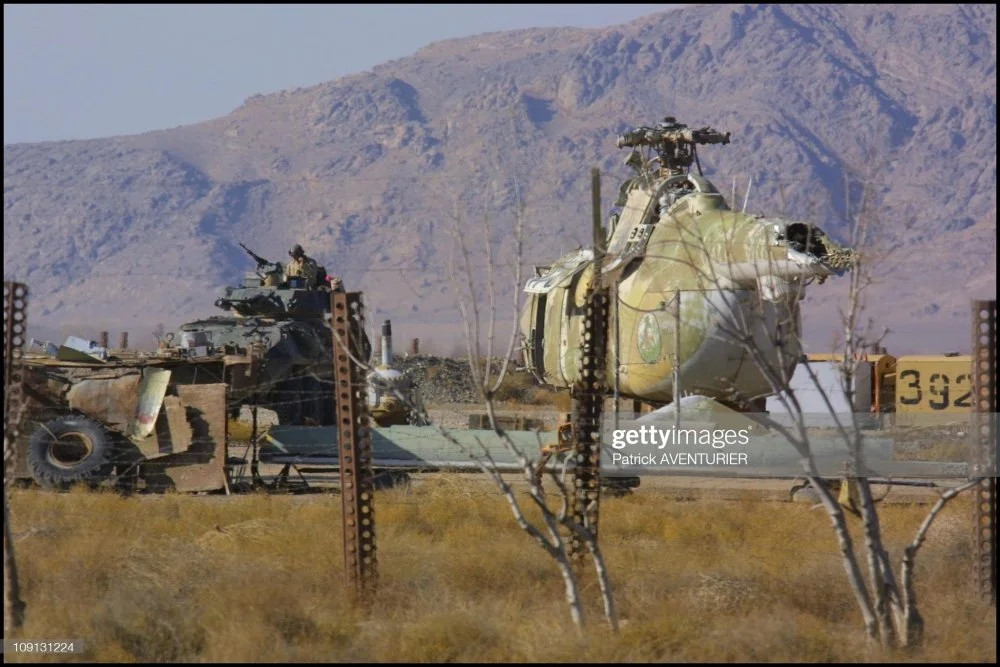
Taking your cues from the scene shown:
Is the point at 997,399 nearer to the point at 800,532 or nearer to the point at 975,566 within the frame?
the point at 975,566

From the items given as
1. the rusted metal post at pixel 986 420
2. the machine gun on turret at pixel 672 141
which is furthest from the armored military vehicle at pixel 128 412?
the rusted metal post at pixel 986 420

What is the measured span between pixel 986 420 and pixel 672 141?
1613cm

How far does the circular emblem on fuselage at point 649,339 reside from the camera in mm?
24594

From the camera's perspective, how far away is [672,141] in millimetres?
29016

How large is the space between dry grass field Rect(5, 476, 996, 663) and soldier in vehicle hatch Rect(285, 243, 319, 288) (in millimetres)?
9452

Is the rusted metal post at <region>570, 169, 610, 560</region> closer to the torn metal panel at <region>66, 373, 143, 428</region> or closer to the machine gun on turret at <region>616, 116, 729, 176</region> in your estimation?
the torn metal panel at <region>66, 373, 143, 428</region>

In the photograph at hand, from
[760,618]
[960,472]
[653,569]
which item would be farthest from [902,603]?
[960,472]

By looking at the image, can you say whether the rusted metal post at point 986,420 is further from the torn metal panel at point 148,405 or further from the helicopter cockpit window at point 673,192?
the torn metal panel at point 148,405

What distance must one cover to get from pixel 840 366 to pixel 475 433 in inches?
420

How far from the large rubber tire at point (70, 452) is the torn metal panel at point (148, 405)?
37cm

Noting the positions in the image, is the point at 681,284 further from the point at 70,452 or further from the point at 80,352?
the point at 70,452

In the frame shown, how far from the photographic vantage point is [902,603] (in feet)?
41.5

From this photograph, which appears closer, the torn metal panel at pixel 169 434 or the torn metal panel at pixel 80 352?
the torn metal panel at pixel 169 434

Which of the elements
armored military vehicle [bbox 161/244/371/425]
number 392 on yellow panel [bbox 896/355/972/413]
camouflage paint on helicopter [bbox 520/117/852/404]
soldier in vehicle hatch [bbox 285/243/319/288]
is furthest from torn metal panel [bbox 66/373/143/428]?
number 392 on yellow panel [bbox 896/355/972/413]
